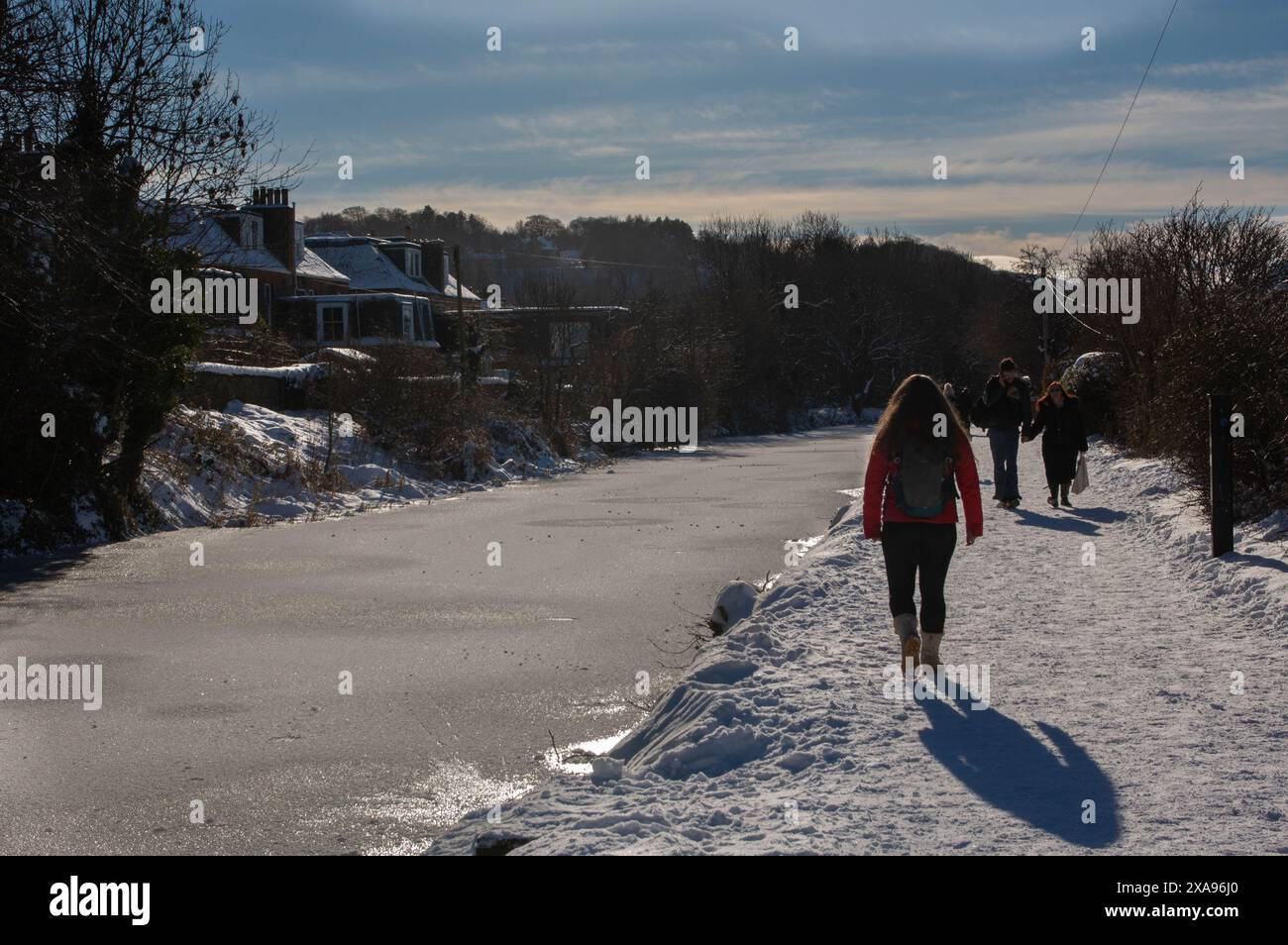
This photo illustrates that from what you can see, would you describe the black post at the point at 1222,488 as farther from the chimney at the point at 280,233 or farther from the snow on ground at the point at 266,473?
the chimney at the point at 280,233

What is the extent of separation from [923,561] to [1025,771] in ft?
6.77

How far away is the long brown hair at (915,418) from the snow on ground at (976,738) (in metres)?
1.41

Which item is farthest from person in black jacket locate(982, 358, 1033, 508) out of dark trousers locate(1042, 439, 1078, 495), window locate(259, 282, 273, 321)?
window locate(259, 282, 273, 321)

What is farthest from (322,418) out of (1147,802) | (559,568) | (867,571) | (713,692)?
(1147,802)

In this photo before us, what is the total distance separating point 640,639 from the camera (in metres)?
10.5

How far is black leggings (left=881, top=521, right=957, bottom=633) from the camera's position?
774 centimetres

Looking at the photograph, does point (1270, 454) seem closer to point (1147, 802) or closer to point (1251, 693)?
point (1251, 693)

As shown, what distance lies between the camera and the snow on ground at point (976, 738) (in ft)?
16.6

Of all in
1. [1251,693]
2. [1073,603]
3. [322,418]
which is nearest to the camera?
[1251,693]

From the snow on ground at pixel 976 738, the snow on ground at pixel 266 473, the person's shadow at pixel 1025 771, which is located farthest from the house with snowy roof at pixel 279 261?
the person's shadow at pixel 1025 771

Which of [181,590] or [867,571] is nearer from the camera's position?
[867,571]

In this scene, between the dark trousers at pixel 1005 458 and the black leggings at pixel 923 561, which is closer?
the black leggings at pixel 923 561

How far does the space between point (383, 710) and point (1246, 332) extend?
10.2m

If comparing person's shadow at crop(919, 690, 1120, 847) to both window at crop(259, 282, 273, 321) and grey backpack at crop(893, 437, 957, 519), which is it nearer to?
grey backpack at crop(893, 437, 957, 519)
